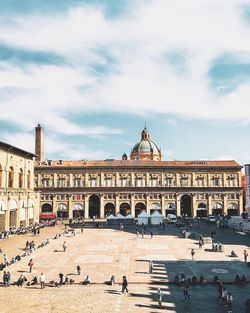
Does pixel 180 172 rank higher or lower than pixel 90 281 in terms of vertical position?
higher

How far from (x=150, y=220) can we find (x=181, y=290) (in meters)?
46.6

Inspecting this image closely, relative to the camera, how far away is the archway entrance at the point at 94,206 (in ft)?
315

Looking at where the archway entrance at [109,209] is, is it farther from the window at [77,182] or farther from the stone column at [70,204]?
the window at [77,182]

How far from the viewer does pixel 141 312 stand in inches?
880

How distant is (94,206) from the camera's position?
96375 mm

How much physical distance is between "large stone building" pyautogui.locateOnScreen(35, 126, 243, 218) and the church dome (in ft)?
98.3

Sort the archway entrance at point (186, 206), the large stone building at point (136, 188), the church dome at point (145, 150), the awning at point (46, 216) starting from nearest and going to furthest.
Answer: the awning at point (46, 216), the large stone building at point (136, 188), the archway entrance at point (186, 206), the church dome at point (145, 150)

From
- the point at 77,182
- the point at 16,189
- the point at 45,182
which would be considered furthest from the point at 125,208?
the point at 16,189

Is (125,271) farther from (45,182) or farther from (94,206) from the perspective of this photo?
(45,182)

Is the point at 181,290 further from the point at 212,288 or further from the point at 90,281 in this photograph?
the point at 90,281

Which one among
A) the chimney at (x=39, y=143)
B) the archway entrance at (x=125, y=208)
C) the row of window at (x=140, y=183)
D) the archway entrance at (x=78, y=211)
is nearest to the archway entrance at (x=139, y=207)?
the archway entrance at (x=125, y=208)

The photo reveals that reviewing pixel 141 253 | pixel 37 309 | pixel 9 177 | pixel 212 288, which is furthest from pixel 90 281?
pixel 9 177

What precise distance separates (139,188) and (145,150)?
3527 cm

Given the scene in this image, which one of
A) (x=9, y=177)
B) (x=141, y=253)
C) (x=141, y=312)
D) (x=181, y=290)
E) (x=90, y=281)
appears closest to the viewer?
(x=141, y=312)
